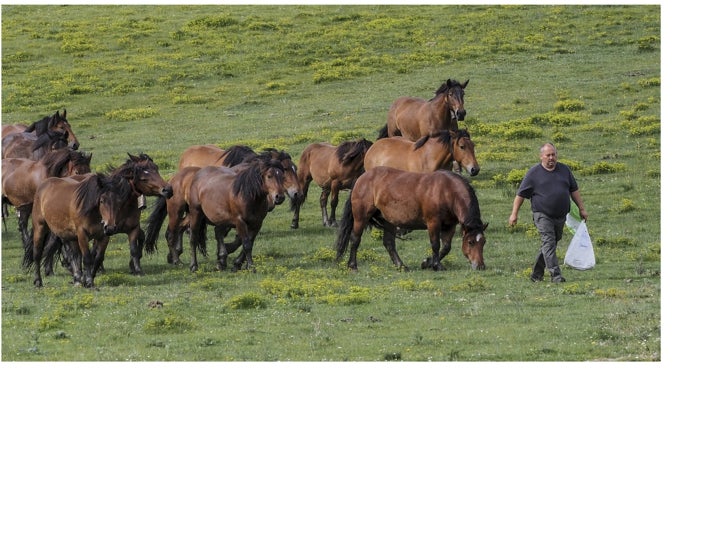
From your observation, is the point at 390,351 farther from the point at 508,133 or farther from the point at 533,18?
the point at 533,18

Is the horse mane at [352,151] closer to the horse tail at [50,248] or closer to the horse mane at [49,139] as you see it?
the horse mane at [49,139]

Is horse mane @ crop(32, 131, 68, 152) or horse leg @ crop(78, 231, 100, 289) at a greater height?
horse mane @ crop(32, 131, 68, 152)

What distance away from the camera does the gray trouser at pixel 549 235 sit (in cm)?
1758

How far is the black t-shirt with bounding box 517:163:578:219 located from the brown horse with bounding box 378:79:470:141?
7.04 meters

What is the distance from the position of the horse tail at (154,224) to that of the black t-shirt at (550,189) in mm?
7489

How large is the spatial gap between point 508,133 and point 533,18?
1693 cm

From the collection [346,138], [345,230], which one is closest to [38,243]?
[345,230]

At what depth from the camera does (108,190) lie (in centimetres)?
1898

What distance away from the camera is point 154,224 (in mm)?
21812

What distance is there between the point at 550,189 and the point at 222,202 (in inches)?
242

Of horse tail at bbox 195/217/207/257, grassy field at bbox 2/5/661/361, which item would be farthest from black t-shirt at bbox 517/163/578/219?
horse tail at bbox 195/217/207/257

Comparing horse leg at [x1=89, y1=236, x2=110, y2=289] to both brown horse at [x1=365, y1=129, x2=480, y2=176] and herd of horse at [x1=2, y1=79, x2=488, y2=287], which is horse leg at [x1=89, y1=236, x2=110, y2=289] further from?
brown horse at [x1=365, y1=129, x2=480, y2=176]

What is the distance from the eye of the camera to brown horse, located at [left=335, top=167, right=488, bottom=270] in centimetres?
1922

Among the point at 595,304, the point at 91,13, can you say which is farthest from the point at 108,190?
the point at 91,13
